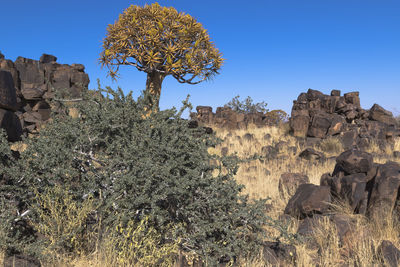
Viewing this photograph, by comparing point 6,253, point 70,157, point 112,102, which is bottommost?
point 6,253

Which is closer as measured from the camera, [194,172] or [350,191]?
[194,172]

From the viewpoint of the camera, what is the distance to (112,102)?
594 cm

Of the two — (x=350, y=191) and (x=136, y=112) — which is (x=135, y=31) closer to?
(x=136, y=112)

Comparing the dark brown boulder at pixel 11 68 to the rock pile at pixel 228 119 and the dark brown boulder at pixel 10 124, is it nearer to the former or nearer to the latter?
the rock pile at pixel 228 119

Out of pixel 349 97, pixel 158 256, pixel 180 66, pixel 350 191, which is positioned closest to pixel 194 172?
pixel 158 256

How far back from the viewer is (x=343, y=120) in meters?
17.6

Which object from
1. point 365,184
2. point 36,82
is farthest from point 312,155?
point 36,82

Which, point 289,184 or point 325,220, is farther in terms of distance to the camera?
point 289,184

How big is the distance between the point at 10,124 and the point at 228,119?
60.7ft

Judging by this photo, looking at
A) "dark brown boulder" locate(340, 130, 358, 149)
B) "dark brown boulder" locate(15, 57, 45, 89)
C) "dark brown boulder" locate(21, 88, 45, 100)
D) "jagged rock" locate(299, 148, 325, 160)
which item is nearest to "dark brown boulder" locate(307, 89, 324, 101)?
"dark brown boulder" locate(340, 130, 358, 149)

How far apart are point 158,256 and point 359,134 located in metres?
15.3

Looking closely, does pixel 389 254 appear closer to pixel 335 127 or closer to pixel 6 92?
pixel 6 92

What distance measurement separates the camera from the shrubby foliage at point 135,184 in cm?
445

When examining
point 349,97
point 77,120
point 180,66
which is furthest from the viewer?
point 349,97
